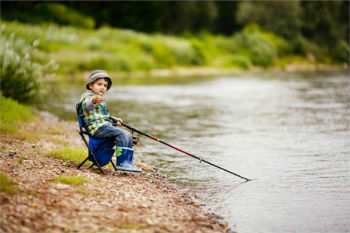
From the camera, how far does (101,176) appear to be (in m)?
8.34

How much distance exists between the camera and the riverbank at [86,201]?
5871 millimetres

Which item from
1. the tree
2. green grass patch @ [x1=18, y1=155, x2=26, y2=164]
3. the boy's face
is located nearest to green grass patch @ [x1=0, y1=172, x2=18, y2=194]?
green grass patch @ [x1=18, y1=155, x2=26, y2=164]

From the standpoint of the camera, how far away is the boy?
27.1 ft

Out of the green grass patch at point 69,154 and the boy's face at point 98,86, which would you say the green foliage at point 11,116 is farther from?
the boy's face at point 98,86

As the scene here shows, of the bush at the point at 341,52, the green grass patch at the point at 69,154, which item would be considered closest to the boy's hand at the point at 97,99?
the green grass patch at the point at 69,154

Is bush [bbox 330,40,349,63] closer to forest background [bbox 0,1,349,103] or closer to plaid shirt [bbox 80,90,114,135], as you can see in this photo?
forest background [bbox 0,1,349,103]

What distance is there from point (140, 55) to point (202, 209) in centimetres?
4010

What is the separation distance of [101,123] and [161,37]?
47.0m

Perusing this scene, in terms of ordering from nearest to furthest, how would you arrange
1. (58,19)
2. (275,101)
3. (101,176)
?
(101,176) < (275,101) < (58,19)

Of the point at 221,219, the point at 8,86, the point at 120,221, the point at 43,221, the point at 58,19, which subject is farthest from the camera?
the point at 58,19

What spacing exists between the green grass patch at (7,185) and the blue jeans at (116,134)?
6.71ft

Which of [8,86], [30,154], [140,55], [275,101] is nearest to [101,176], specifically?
[30,154]

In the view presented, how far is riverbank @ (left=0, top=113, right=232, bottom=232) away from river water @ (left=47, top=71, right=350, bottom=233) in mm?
575

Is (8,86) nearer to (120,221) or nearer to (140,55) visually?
(120,221)
